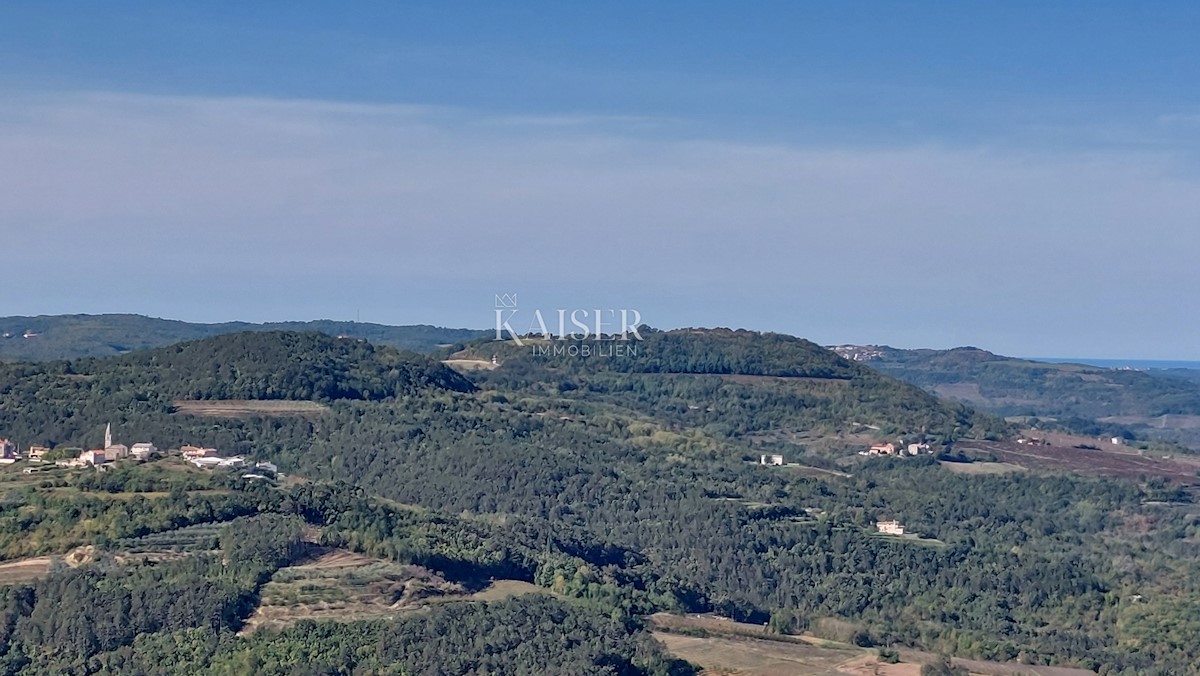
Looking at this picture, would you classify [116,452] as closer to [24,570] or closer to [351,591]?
[24,570]

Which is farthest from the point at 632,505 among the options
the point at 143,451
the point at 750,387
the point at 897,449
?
the point at 750,387

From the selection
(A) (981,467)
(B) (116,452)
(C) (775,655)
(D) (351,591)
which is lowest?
(C) (775,655)

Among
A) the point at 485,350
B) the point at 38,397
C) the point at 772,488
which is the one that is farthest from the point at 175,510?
the point at 485,350

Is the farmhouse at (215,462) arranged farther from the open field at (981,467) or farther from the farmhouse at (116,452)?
the open field at (981,467)

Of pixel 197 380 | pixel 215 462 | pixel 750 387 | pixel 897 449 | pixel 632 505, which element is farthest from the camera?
pixel 750 387

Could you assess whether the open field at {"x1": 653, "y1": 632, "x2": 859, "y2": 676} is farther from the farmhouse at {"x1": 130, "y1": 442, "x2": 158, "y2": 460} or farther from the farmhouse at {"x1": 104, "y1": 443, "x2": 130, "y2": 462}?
the farmhouse at {"x1": 104, "y1": 443, "x2": 130, "y2": 462}

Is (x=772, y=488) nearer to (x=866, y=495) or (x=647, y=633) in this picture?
(x=866, y=495)

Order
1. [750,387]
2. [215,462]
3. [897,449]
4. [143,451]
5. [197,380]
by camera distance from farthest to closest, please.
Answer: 1. [750,387]
2. [897,449]
3. [197,380]
4. [215,462]
5. [143,451]
